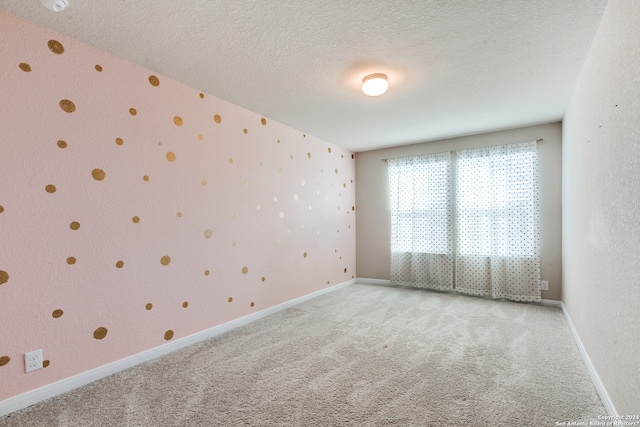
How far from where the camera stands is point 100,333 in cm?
210

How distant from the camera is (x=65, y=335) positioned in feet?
6.36

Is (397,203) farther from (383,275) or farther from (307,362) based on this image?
(307,362)

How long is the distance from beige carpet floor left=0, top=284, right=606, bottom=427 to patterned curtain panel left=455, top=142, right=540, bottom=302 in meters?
0.80

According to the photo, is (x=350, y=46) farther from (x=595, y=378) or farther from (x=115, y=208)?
(x=595, y=378)

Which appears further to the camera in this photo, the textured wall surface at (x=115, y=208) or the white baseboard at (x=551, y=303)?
the white baseboard at (x=551, y=303)

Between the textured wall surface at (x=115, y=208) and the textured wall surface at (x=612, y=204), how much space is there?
2.82 m

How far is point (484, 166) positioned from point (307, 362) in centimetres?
343

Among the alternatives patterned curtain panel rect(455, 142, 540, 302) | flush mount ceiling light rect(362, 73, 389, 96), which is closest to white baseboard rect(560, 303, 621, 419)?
patterned curtain panel rect(455, 142, 540, 302)

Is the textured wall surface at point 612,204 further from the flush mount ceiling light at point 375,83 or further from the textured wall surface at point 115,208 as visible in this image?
the textured wall surface at point 115,208

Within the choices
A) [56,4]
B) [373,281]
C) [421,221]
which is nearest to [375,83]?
[56,4]

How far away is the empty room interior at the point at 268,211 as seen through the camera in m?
1.70

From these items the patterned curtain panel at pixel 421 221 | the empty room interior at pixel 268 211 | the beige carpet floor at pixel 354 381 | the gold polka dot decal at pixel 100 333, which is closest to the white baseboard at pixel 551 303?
the empty room interior at pixel 268 211

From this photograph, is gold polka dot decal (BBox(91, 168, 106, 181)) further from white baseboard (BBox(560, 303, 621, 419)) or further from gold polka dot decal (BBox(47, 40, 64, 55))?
white baseboard (BBox(560, 303, 621, 419))

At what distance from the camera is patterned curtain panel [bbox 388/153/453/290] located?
4410mm
